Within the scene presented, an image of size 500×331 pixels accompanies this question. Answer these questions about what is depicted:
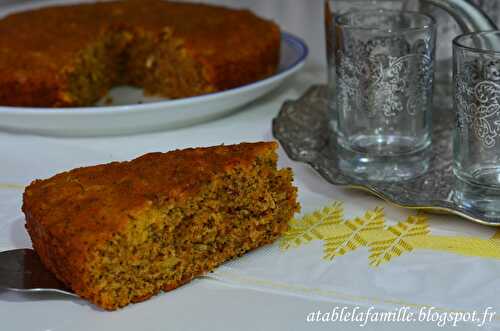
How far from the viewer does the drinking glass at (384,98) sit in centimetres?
186

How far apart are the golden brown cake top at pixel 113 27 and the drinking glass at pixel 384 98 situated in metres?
0.70

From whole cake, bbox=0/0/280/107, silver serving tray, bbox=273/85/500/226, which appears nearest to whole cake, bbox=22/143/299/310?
silver serving tray, bbox=273/85/500/226

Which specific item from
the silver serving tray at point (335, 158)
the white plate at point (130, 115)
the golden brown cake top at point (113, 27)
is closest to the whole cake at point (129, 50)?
the golden brown cake top at point (113, 27)

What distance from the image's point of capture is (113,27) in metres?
2.88

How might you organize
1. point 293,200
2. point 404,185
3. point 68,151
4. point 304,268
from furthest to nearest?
point 68,151, point 404,185, point 293,200, point 304,268

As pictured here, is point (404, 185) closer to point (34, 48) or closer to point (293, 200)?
point (293, 200)

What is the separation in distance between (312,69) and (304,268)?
5.07 ft

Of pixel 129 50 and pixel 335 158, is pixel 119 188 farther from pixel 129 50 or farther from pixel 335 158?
pixel 129 50

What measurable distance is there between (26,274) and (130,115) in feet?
2.69

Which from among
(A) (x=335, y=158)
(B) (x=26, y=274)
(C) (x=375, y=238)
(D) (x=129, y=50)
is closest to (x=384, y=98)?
(A) (x=335, y=158)

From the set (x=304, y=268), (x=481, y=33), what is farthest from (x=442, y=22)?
(x=304, y=268)

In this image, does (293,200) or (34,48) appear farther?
(34,48)

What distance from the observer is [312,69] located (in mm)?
2992

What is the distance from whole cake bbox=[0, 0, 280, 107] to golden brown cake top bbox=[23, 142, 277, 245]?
91 centimetres
